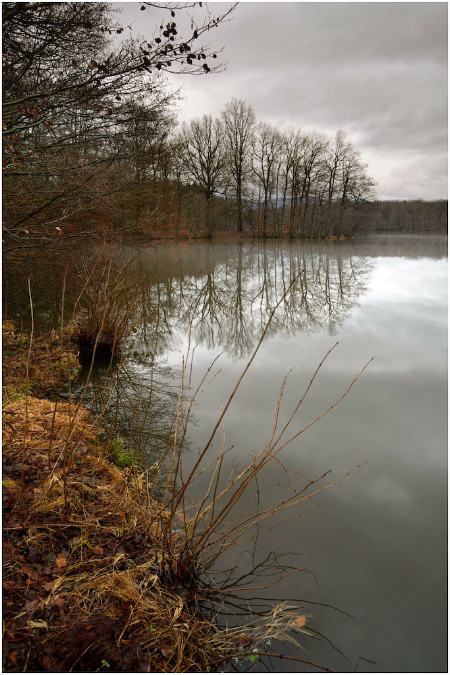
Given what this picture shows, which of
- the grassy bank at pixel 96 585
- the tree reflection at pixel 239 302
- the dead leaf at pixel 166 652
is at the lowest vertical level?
the dead leaf at pixel 166 652

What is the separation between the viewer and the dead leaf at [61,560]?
2.04m

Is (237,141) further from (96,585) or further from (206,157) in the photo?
(96,585)

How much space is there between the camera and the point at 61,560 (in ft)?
6.77

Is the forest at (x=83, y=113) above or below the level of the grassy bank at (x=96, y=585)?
above

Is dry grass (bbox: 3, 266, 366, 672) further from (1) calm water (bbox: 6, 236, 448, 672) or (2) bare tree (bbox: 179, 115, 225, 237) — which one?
(2) bare tree (bbox: 179, 115, 225, 237)

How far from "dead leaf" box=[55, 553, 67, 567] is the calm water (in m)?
0.99

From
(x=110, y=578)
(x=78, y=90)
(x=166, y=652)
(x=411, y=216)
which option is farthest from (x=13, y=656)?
(x=411, y=216)

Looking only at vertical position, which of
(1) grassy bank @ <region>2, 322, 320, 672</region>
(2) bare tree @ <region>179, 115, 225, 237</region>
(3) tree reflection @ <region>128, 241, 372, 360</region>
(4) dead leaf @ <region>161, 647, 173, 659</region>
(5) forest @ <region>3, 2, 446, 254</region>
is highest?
(2) bare tree @ <region>179, 115, 225, 237</region>

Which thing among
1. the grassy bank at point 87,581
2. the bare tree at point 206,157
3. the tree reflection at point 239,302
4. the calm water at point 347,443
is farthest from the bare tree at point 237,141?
the grassy bank at point 87,581

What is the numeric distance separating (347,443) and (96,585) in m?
2.97

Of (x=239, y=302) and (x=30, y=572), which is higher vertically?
(x=239, y=302)

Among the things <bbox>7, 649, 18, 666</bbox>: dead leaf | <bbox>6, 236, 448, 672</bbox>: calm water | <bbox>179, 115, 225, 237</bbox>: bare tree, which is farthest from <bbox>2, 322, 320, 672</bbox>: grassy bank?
<bbox>179, 115, 225, 237</bbox>: bare tree

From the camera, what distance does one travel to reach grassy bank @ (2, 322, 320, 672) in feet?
5.36

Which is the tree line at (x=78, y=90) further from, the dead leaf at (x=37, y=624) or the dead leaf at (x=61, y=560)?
the dead leaf at (x=37, y=624)
